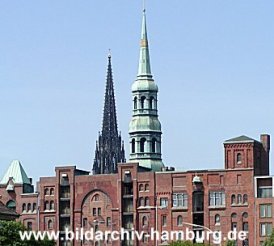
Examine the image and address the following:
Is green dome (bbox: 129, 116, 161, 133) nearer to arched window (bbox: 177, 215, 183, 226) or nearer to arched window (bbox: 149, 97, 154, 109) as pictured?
arched window (bbox: 149, 97, 154, 109)

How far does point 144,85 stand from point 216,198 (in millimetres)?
33144

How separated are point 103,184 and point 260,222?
2581 centimetres

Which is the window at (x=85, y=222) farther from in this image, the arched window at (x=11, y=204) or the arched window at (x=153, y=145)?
the arched window at (x=153, y=145)

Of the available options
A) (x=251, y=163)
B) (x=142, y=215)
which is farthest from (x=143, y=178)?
(x=251, y=163)

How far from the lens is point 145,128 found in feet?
638

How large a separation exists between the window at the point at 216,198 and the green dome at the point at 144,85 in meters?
31.3

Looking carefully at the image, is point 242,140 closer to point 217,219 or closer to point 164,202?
point 217,219

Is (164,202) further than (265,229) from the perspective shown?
Yes

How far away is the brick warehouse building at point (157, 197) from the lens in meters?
167

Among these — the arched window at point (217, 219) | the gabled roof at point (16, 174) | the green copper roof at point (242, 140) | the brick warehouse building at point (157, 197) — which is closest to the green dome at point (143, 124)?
the brick warehouse building at point (157, 197)

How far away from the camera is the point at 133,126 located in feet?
639

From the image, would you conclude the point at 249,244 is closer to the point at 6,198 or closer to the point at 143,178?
the point at 143,178

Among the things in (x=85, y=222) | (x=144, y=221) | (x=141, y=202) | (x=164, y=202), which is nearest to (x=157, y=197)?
(x=164, y=202)

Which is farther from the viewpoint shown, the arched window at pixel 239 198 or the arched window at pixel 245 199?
the arched window at pixel 239 198
